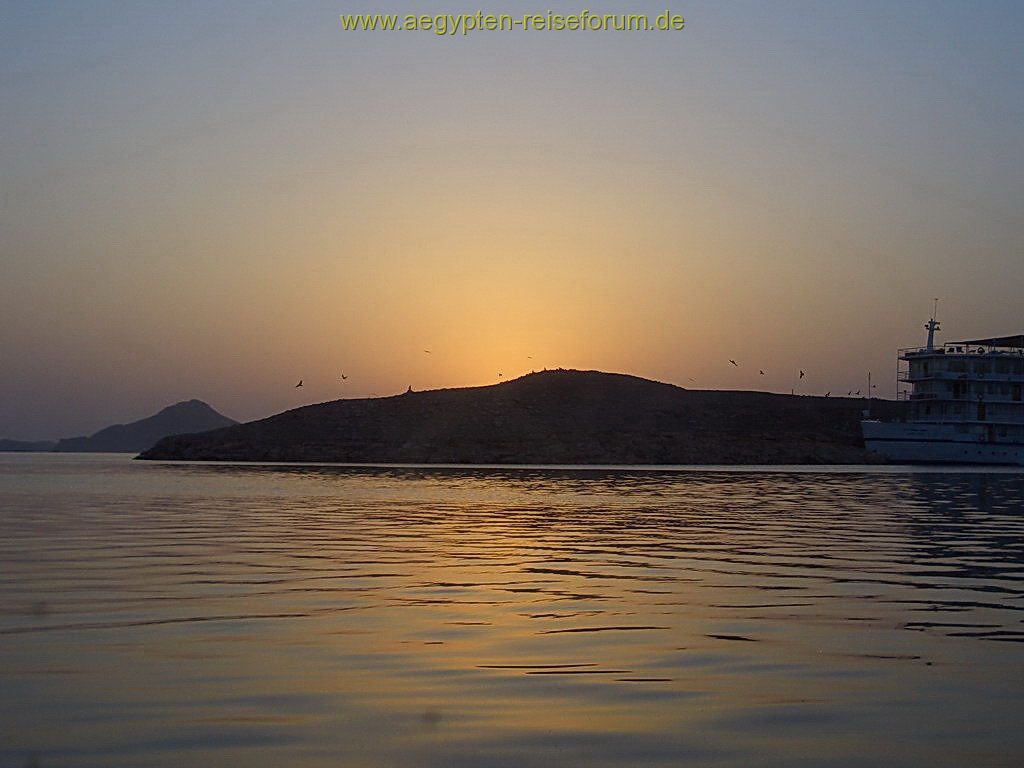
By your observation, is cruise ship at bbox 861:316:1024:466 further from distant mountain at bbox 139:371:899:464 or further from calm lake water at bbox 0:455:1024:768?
calm lake water at bbox 0:455:1024:768

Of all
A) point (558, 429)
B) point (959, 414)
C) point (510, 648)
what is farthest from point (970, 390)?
point (510, 648)

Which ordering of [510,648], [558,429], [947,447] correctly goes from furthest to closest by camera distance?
[558,429] → [947,447] → [510,648]

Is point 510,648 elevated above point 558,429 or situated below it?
below

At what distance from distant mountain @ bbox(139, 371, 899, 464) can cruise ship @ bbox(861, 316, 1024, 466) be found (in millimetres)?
4362

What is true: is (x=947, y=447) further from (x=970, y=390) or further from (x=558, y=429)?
(x=558, y=429)

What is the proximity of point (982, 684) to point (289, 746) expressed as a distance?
738 centimetres

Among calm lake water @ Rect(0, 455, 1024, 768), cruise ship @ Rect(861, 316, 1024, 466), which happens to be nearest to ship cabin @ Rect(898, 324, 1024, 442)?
cruise ship @ Rect(861, 316, 1024, 466)

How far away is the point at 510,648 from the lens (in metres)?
15.2

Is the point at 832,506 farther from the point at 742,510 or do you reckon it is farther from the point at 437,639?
the point at 437,639

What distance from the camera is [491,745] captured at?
10.3m

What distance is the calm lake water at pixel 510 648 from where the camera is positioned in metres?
10.5

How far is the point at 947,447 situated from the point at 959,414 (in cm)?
420

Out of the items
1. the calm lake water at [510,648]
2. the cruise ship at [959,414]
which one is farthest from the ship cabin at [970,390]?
the calm lake water at [510,648]

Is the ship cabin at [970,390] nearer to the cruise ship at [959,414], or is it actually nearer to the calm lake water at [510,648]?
the cruise ship at [959,414]
